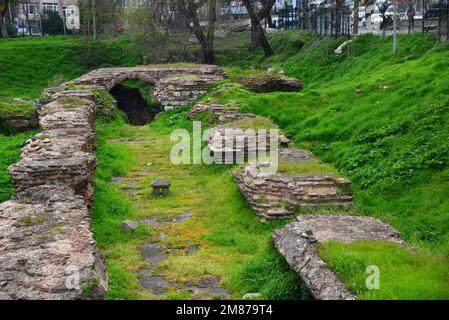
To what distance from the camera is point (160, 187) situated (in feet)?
34.2

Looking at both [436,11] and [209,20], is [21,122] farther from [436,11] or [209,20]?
[209,20]

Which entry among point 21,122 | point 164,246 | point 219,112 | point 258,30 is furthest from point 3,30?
point 164,246

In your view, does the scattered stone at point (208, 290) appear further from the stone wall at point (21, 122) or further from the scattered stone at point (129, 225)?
the stone wall at point (21, 122)

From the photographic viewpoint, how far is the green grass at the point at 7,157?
9.84 metres

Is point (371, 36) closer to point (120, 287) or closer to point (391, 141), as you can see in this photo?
point (391, 141)

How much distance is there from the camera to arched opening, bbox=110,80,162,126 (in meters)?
20.0

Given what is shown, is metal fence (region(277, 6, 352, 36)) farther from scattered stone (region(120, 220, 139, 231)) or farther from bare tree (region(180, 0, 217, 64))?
scattered stone (region(120, 220, 139, 231))

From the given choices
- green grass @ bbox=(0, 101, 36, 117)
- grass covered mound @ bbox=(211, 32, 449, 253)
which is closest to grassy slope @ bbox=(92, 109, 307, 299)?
grass covered mound @ bbox=(211, 32, 449, 253)

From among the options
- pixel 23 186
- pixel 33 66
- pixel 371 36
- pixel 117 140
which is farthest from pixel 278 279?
pixel 33 66

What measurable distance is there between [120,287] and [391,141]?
222 inches

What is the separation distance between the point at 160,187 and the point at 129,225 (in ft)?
6.24

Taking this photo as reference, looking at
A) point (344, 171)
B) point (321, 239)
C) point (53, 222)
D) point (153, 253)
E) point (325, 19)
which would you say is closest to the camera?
point (321, 239)

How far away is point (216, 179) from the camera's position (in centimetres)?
1107

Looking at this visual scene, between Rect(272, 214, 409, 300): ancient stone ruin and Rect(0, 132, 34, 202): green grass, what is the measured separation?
4.95m
